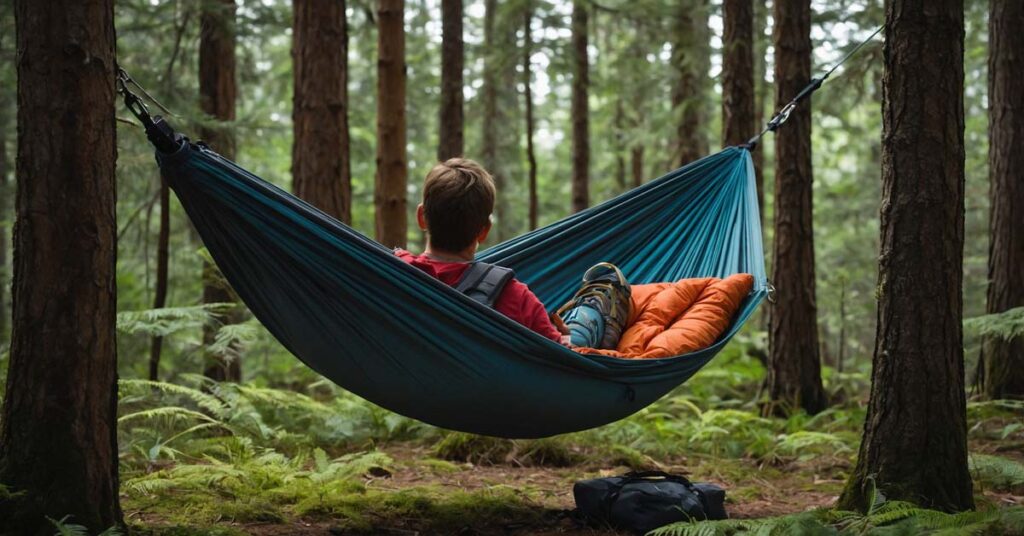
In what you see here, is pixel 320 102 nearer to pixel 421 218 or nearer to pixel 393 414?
pixel 393 414

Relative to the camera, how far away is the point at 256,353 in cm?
844

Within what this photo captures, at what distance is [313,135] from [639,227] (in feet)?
6.68

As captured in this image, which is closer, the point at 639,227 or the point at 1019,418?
the point at 639,227

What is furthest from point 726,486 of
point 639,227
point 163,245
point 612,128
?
point 612,128

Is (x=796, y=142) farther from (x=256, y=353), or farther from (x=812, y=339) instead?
(x=256, y=353)

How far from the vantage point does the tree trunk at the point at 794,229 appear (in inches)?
195

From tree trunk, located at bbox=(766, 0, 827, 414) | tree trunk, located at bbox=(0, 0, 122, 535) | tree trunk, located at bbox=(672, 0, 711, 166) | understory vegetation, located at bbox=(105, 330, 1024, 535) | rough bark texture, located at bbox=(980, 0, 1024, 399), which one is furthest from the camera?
tree trunk, located at bbox=(672, 0, 711, 166)

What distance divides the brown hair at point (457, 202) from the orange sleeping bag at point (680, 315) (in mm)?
596

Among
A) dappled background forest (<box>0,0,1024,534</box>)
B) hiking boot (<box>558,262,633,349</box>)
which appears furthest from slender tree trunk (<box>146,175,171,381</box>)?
hiking boot (<box>558,262,633,349</box>)

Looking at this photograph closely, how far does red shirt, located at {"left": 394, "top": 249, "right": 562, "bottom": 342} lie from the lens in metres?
2.54

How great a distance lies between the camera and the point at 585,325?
2873 millimetres

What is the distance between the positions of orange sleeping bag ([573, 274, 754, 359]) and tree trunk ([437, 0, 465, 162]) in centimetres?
386

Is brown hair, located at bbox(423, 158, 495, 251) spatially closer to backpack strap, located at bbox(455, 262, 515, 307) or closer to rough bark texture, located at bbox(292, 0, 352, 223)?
backpack strap, located at bbox(455, 262, 515, 307)

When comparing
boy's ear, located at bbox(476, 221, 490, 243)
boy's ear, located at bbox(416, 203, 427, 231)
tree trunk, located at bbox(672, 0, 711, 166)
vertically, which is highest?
tree trunk, located at bbox(672, 0, 711, 166)
